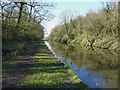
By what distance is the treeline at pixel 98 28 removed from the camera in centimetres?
3466

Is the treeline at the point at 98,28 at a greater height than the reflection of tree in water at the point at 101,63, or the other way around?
the treeline at the point at 98,28

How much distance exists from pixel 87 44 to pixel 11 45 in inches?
1124

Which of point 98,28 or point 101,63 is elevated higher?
point 98,28

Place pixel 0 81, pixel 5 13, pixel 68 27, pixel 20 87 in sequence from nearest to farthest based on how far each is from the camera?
pixel 20 87 < pixel 0 81 < pixel 5 13 < pixel 68 27

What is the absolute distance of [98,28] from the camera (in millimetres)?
42938

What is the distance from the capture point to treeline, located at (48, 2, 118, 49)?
114ft

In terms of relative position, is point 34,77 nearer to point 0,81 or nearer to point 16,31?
point 0,81

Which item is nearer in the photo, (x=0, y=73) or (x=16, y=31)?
(x=0, y=73)

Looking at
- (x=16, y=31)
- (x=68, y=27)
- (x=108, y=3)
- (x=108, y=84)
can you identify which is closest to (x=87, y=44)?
(x=108, y=3)

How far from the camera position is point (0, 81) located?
8609 millimetres

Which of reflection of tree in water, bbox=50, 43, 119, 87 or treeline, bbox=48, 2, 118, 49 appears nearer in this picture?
reflection of tree in water, bbox=50, 43, 119, 87

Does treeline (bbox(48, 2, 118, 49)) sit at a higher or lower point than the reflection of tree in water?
higher

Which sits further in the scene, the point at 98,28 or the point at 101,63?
the point at 98,28

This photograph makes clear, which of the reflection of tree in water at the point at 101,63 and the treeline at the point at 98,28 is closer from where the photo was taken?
the reflection of tree in water at the point at 101,63
